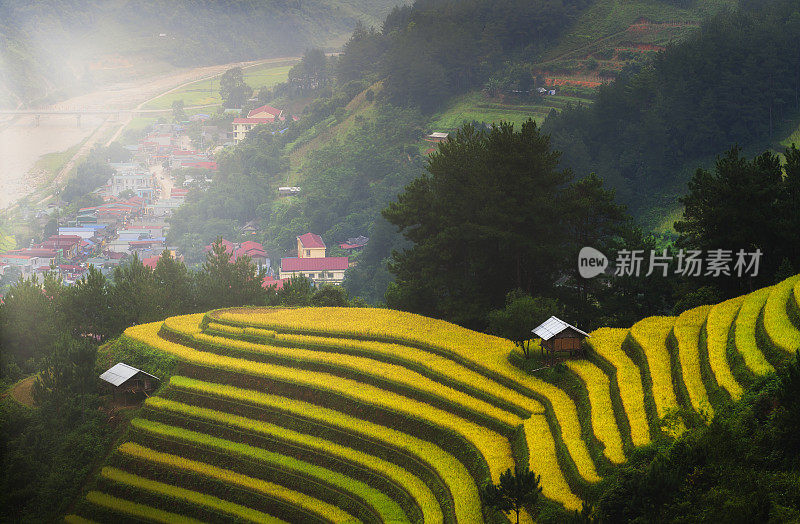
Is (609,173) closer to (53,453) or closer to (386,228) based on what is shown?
(386,228)

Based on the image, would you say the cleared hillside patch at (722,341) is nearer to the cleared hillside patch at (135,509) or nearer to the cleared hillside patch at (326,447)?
the cleared hillside patch at (326,447)

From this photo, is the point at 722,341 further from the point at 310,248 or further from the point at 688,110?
the point at 310,248

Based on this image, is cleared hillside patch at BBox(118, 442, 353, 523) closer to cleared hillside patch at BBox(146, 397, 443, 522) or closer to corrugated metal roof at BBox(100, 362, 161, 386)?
cleared hillside patch at BBox(146, 397, 443, 522)

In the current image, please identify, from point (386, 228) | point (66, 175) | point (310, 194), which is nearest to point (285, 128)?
point (310, 194)

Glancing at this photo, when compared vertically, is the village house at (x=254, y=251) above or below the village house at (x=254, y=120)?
below

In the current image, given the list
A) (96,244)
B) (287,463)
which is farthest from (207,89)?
(287,463)

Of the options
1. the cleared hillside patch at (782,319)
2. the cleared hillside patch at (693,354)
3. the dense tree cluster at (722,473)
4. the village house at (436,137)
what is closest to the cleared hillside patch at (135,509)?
the dense tree cluster at (722,473)

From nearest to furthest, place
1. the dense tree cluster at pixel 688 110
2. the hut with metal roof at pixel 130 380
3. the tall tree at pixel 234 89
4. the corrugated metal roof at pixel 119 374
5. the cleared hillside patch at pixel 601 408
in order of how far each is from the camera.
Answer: the cleared hillside patch at pixel 601 408 → the corrugated metal roof at pixel 119 374 → the hut with metal roof at pixel 130 380 → the dense tree cluster at pixel 688 110 → the tall tree at pixel 234 89
